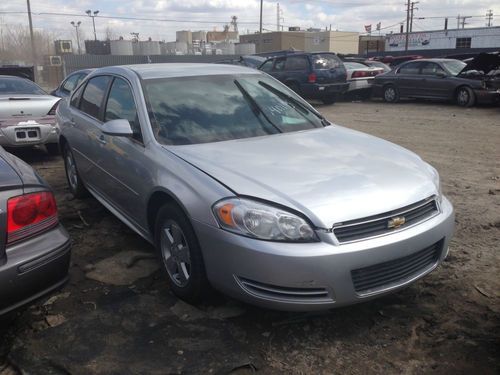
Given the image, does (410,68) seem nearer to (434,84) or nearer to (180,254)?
(434,84)

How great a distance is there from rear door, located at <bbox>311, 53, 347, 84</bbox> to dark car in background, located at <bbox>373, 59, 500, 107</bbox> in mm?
1653

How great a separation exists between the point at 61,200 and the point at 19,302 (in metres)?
3.38

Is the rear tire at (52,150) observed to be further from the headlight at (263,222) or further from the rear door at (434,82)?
the rear door at (434,82)

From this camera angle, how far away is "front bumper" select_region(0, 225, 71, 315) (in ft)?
8.14

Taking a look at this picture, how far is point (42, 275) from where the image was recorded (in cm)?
264

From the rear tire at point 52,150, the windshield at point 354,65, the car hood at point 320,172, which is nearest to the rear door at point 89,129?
the car hood at point 320,172

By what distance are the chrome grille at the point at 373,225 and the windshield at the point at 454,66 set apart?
12.8 meters

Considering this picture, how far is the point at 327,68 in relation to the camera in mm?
15016

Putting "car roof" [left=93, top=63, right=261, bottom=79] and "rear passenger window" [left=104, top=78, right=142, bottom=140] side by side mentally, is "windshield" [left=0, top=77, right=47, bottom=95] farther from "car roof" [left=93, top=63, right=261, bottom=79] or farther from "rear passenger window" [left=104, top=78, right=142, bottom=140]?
"rear passenger window" [left=104, top=78, right=142, bottom=140]

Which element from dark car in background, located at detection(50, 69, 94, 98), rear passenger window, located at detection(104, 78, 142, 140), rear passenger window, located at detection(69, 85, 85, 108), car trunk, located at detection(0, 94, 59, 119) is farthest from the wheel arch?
dark car in background, located at detection(50, 69, 94, 98)

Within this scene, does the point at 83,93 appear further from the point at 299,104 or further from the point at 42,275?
the point at 42,275

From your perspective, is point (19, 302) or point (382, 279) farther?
point (382, 279)

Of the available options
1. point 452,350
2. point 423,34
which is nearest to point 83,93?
point 452,350

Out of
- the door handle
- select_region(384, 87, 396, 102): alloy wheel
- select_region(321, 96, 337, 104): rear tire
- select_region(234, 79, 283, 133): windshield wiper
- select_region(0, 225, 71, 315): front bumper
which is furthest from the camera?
select_region(384, 87, 396, 102): alloy wheel
